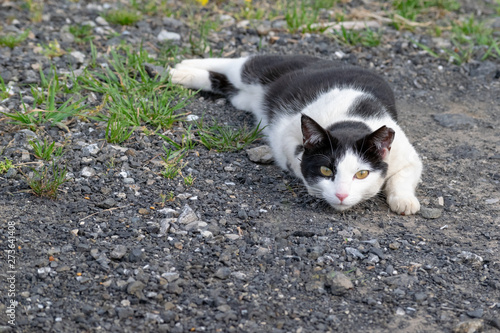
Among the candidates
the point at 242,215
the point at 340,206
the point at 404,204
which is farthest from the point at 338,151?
the point at 242,215

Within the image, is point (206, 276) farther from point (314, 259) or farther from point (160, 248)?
point (314, 259)

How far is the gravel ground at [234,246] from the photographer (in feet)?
8.50

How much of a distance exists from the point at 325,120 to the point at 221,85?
58.6 inches

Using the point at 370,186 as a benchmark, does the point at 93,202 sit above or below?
below

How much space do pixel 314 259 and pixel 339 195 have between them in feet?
1.49

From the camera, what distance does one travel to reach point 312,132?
3404 mm

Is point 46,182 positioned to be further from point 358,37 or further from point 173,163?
point 358,37

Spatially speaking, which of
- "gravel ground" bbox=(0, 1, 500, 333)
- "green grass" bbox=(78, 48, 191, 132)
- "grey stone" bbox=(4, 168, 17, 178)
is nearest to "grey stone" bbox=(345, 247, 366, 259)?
"gravel ground" bbox=(0, 1, 500, 333)

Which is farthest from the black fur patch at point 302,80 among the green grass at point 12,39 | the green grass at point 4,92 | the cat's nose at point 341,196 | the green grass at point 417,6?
the green grass at point 417,6

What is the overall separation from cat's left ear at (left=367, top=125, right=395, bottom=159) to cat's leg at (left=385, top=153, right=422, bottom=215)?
295 mm

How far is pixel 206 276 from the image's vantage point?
2836 millimetres

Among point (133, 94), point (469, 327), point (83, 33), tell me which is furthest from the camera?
point (83, 33)

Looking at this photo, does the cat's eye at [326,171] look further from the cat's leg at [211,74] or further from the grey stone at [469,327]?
the cat's leg at [211,74]

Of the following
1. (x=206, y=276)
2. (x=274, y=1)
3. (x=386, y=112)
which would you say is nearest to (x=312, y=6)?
(x=274, y=1)
